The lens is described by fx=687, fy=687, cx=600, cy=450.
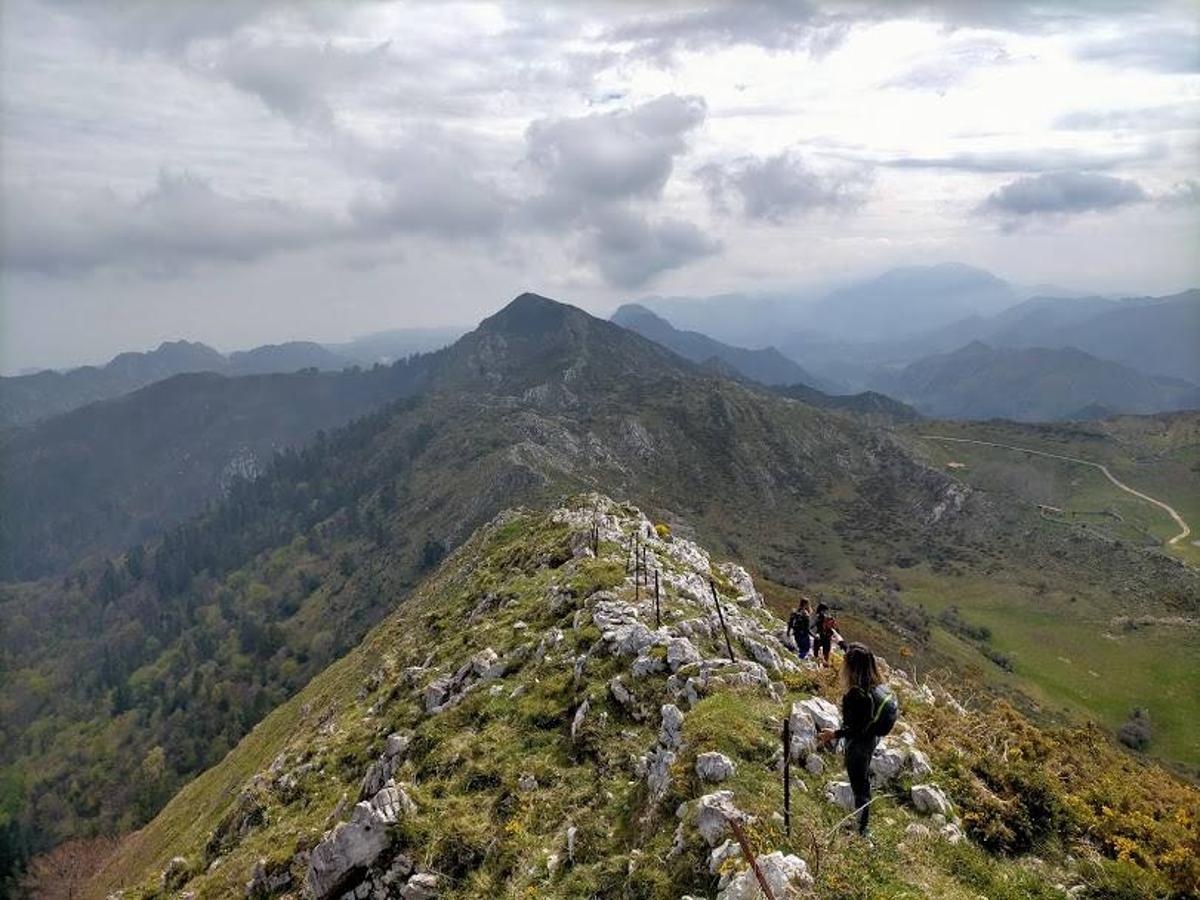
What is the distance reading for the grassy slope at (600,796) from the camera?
1378 centimetres

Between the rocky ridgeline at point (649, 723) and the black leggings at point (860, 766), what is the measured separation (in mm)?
1047

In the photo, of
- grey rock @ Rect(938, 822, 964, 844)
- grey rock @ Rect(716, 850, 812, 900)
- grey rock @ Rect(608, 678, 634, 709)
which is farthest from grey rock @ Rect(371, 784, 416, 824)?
grey rock @ Rect(938, 822, 964, 844)

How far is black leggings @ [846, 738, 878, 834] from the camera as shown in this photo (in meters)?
13.9

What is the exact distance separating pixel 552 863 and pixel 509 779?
4400mm

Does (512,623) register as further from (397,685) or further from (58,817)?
(58,817)

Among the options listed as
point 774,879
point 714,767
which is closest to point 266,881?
point 714,767

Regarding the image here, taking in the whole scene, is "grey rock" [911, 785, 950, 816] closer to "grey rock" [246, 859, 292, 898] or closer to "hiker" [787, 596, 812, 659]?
"hiker" [787, 596, 812, 659]

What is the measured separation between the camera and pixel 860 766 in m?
14.0

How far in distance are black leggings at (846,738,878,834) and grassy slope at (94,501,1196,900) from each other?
623mm

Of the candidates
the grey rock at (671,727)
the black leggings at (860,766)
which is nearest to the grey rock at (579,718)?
the grey rock at (671,727)

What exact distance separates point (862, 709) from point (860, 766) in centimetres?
137

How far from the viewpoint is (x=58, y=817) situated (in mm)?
161250

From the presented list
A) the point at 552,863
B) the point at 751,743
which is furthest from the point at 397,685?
the point at 751,743

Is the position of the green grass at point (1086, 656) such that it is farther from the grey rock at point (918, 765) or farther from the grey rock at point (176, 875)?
the grey rock at point (176, 875)
